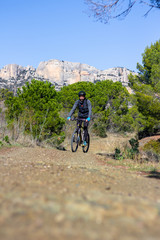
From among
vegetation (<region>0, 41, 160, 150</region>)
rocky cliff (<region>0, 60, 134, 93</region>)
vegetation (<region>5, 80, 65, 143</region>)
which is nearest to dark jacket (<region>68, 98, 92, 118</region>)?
vegetation (<region>0, 41, 160, 150</region>)

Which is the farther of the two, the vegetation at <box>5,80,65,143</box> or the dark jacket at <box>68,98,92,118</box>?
the vegetation at <box>5,80,65,143</box>

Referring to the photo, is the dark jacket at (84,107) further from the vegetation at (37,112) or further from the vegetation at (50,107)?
the vegetation at (37,112)

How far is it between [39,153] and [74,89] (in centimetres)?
2244

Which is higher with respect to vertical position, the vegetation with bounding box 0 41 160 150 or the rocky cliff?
the rocky cliff

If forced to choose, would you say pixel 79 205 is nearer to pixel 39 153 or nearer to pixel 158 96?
pixel 39 153

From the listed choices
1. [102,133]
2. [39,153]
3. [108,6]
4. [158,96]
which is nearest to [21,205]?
[108,6]

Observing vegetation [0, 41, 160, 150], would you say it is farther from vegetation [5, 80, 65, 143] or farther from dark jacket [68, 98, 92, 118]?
dark jacket [68, 98, 92, 118]

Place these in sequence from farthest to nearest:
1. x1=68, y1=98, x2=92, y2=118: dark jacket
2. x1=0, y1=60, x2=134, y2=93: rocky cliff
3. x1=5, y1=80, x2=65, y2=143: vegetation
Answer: x1=0, y1=60, x2=134, y2=93: rocky cliff, x1=5, y1=80, x2=65, y2=143: vegetation, x1=68, y1=98, x2=92, y2=118: dark jacket

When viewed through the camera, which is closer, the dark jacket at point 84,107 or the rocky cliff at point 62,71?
the dark jacket at point 84,107

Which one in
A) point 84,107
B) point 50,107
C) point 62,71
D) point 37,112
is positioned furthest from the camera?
point 62,71

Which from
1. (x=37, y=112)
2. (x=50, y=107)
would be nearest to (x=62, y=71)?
(x=50, y=107)

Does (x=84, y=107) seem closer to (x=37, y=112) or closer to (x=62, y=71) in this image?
(x=37, y=112)

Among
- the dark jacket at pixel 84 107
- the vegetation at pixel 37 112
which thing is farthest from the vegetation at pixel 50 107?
the dark jacket at pixel 84 107

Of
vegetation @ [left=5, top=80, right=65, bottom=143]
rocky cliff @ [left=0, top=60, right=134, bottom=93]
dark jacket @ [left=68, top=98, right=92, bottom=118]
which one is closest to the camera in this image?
dark jacket @ [left=68, top=98, right=92, bottom=118]
